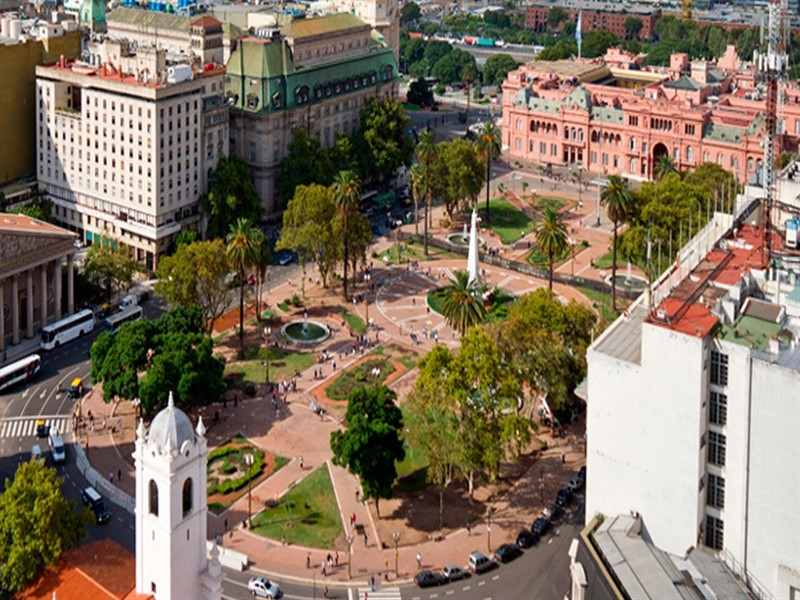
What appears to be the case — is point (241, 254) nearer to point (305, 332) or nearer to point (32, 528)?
point (305, 332)

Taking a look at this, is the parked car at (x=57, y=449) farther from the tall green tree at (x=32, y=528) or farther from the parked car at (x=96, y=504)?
the tall green tree at (x=32, y=528)

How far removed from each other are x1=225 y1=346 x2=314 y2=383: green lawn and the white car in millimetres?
44703

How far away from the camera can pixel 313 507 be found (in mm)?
121750

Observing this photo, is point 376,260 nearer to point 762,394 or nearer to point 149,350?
point 149,350

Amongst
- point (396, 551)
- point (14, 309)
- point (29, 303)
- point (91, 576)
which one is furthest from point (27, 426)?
point (396, 551)

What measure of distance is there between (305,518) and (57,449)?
30.9 metres

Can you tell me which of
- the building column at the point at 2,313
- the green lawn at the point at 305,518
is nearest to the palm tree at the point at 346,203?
the building column at the point at 2,313

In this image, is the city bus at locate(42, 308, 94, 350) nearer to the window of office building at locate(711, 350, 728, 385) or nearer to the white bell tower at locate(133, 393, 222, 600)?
the white bell tower at locate(133, 393, 222, 600)

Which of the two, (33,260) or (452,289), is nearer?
(452,289)

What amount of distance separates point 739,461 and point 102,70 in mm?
138438

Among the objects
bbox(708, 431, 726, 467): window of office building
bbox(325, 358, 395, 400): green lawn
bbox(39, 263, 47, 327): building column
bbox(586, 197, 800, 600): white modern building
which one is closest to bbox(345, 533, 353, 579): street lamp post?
bbox(586, 197, 800, 600): white modern building

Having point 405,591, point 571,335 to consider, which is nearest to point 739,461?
point 405,591

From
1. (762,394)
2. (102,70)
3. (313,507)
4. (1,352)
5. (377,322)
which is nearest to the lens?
(762,394)

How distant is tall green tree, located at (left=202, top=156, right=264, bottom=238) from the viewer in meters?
193
